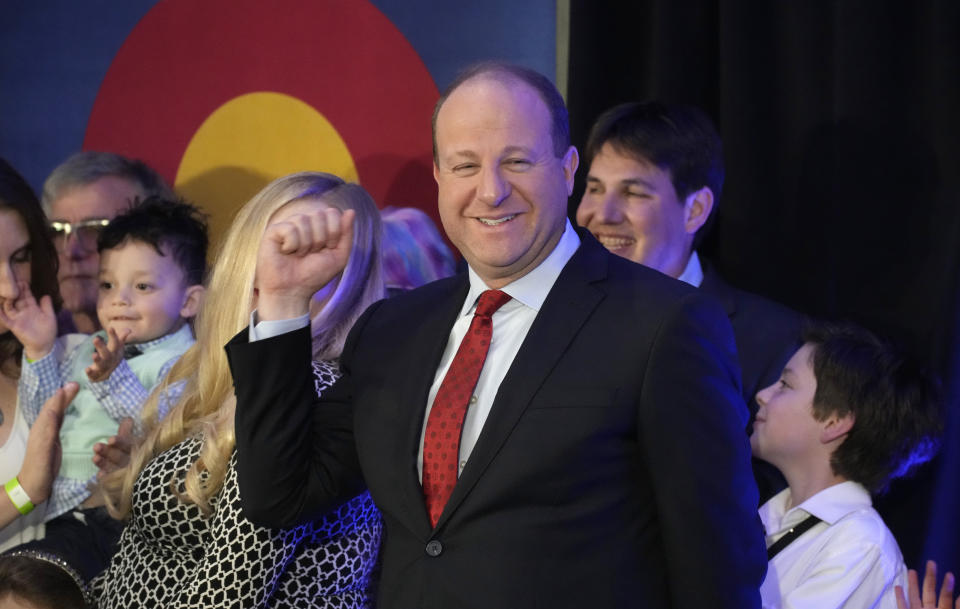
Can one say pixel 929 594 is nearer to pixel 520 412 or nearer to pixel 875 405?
pixel 875 405

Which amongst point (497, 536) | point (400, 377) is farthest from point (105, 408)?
point (497, 536)

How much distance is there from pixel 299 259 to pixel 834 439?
4.36ft

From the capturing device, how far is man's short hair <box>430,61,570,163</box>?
1.64m

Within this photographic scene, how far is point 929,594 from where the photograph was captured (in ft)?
6.07

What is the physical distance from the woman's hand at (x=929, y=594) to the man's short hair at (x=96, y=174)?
2.50 metres

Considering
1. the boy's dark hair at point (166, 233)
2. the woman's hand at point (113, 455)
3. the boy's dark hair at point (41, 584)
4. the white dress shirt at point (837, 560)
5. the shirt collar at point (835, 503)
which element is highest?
the boy's dark hair at point (166, 233)

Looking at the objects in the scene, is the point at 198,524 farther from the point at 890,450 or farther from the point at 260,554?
the point at 890,450

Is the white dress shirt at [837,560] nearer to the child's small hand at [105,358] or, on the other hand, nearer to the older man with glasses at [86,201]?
the child's small hand at [105,358]

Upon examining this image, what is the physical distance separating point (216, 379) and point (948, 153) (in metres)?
1.75

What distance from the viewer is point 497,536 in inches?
58.1

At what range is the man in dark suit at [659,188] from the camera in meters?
2.72

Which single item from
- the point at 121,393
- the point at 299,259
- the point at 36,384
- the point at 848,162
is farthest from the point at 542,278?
the point at 36,384

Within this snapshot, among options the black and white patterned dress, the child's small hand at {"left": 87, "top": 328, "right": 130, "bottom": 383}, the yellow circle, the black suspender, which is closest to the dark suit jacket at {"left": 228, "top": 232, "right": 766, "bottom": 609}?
the black and white patterned dress

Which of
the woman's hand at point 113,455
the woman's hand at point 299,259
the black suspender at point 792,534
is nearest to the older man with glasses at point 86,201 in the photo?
the woman's hand at point 113,455
